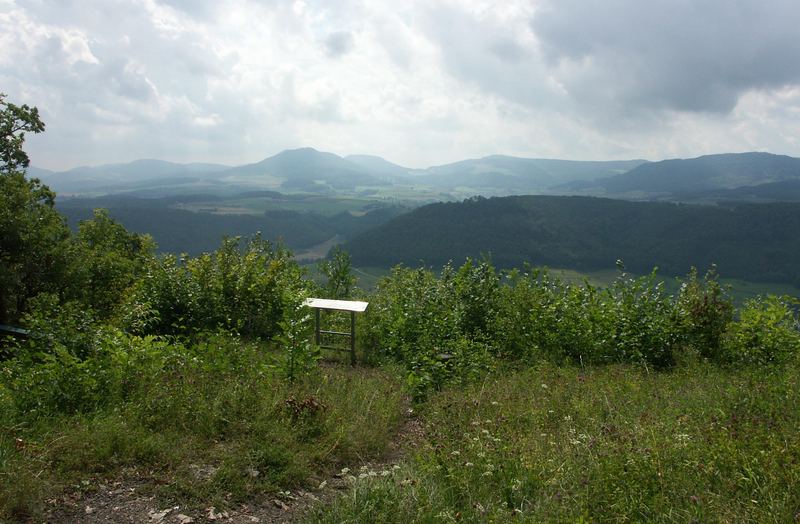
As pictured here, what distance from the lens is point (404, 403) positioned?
22.4 feet

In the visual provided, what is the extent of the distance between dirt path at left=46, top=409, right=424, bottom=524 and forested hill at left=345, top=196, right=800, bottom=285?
94.1 meters

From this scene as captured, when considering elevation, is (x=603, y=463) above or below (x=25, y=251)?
below

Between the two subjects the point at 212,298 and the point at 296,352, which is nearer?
the point at 296,352

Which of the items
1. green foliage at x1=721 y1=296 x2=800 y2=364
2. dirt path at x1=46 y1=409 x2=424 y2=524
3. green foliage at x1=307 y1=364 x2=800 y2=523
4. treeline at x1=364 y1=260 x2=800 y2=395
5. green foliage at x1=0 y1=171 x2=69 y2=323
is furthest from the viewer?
green foliage at x1=0 y1=171 x2=69 y2=323

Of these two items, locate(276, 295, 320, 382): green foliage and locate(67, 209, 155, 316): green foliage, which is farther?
locate(67, 209, 155, 316): green foliage

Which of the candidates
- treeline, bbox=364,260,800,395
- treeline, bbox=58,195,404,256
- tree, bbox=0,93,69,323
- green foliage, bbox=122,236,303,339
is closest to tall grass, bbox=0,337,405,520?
treeline, bbox=364,260,800,395

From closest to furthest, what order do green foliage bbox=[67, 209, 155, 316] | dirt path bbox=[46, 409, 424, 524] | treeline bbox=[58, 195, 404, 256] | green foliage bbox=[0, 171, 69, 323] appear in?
1. dirt path bbox=[46, 409, 424, 524]
2. green foliage bbox=[0, 171, 69, 323]
3. green foliage bbox=[67, 209, 155, 316]
4. treeline bbox=[58, 195, 404, 256]

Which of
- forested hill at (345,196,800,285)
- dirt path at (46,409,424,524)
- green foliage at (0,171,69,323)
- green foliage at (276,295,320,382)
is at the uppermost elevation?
green foliage at (0,171,69,323)

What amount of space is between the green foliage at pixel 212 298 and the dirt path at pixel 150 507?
5.38 m

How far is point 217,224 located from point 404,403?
513ft

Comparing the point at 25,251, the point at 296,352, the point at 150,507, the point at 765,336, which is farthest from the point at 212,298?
the point at 765,336

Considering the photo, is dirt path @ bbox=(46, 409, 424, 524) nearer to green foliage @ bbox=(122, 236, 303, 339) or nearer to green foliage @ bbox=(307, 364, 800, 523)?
green foliage @ bbox=(307, 364, 800, 523)

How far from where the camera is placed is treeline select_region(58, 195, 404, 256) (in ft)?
436

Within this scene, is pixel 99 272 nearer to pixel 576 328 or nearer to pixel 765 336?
pixel 576 328
